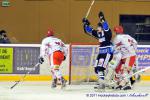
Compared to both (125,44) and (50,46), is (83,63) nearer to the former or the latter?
(50,46)

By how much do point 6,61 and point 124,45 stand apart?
17.4ft

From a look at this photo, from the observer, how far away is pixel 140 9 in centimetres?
2989

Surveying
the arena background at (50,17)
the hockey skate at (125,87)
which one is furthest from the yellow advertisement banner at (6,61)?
the arena background at (50,17)

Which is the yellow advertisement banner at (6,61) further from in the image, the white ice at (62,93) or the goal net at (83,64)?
the white ice at (62,93)

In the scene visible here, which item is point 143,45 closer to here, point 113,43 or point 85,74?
point 85,74

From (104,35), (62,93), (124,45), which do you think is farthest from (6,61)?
(62,93)

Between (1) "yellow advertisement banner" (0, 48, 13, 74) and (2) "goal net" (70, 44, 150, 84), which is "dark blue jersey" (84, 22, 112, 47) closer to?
(2) "goal net" (70, 44, 150, 84)

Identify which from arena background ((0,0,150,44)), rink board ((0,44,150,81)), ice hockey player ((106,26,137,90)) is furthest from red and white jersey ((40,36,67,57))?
arena background ((0,0,150,44))

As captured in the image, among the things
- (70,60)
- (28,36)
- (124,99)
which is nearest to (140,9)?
(28,36)

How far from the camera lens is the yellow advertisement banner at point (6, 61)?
73.9 feet

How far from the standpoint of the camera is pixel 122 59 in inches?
740

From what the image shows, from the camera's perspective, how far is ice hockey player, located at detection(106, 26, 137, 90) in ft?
61.1

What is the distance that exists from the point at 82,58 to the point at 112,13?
8368 millimetres

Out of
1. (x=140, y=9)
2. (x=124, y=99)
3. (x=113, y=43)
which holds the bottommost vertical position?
(x=124, y=99)
